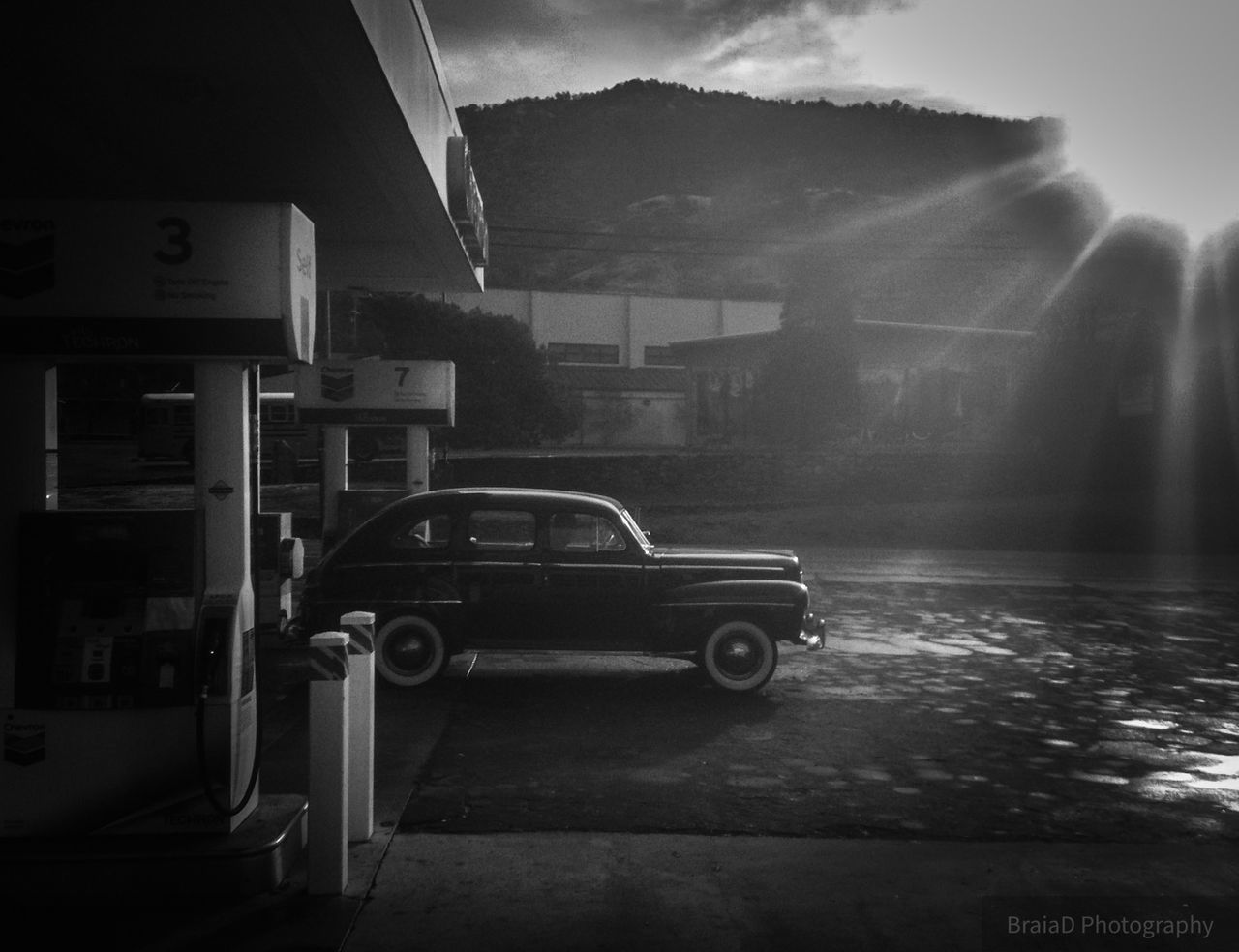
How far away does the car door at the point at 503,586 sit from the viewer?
34.1ft

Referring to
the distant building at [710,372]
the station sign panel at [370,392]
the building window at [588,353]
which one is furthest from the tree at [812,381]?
the station sign panel at [370,392]

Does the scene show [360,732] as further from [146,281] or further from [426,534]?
[426,534]

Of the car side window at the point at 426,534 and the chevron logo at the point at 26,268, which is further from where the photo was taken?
the car side window at the point at 426,534

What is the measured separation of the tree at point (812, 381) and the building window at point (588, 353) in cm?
2544

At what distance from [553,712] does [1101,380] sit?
26.2m

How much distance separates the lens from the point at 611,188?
621 feet

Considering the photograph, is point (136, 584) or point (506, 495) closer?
Result: point (136, 584)

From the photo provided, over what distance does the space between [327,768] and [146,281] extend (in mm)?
2373

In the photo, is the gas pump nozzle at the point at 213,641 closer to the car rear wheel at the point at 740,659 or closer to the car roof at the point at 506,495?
the car roof at the point at 506,495

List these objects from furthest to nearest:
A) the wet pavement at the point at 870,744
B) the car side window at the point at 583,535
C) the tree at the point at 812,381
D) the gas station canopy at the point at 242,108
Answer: the tree at the point at 812,381, the car side window at the point at 583,535, the wet pavement at the point at 870,744, the gas station canopy at the point at 242,108

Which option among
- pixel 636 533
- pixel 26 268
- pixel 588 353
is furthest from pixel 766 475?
pixel 588 353

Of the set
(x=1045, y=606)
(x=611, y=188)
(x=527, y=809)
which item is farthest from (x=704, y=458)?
(x=611, y=188)

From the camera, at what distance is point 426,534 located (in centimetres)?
1077

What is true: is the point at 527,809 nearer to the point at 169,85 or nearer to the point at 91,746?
the point at 91,746
